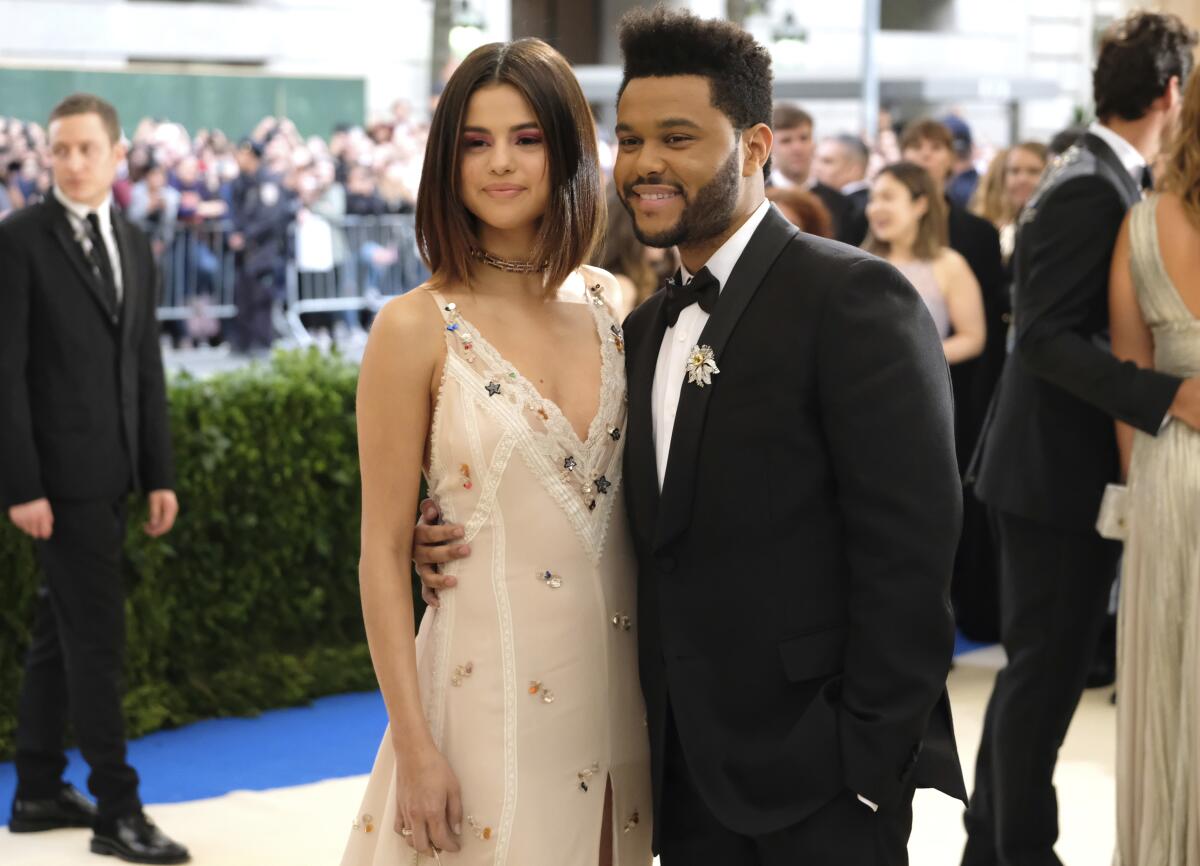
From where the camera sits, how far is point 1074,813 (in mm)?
4734

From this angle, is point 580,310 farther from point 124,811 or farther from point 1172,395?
point 124,811

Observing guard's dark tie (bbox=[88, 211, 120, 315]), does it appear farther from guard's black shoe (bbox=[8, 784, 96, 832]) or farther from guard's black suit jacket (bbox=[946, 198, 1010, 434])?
guard's black suit jacket (bbox=[946, 198, 1010, 434])

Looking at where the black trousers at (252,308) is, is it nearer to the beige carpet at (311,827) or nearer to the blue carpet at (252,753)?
the blue carpet at (252,753)

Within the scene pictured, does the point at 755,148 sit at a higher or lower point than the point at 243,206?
higher

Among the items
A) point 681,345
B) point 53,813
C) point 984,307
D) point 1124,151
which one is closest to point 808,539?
point 681,345

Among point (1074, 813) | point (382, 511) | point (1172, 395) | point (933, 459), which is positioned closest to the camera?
point (933, 459)

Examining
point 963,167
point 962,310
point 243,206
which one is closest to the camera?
point 962,310

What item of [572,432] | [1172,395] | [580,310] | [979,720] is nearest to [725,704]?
[572,432]

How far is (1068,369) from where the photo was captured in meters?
3.51

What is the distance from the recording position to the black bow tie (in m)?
2.33

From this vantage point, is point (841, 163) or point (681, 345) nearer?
point (681, 345)

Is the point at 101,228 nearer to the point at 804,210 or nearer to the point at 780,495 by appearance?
the point at 804,210

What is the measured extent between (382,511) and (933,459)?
2.88 feet

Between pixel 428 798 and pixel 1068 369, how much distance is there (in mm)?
Result: 1866
